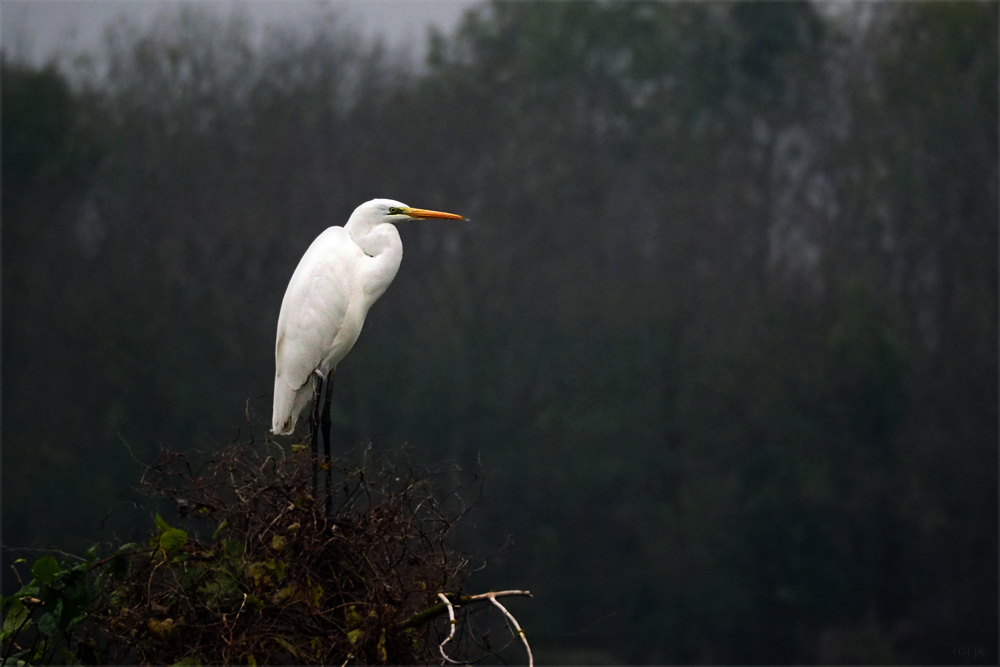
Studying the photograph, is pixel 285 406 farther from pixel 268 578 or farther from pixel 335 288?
pixel 268 578

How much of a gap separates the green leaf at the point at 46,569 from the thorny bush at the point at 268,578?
0.05 m

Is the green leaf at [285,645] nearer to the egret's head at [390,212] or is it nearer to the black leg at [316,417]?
the black leg at [316,417]

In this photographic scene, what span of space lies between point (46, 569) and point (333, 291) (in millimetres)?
1040

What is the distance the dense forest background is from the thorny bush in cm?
747

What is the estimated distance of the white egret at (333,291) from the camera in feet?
9.17

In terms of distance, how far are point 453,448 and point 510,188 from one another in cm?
310

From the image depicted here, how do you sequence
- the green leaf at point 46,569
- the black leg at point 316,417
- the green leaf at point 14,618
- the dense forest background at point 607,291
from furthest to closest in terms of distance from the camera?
1. the dense forest background at point 607,291
2. the black leg at point 316,417
3. the green leaf at point 14,618
4. the green leaf at point 46,569

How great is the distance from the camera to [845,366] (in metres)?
10.8

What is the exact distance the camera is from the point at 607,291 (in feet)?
39.5

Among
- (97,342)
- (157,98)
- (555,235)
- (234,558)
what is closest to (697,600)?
(555,235)

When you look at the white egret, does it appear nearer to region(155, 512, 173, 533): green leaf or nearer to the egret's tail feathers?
the egret's tail feathers

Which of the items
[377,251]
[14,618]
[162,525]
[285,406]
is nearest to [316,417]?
[285,406]

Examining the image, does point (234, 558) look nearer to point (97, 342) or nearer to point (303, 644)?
point (303, 644)

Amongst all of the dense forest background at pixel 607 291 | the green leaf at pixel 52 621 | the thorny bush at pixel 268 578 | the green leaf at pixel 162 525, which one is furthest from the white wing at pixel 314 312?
the dense forest background at pixel 607 291
